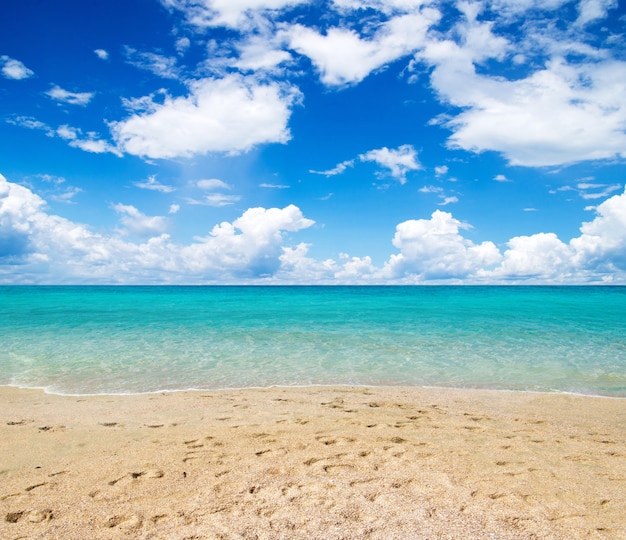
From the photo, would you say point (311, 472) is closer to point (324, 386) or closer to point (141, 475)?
point (141, 475)

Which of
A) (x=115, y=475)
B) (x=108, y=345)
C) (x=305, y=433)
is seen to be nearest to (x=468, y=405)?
(x=305, y=433)

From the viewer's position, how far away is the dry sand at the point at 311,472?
4.32 metres

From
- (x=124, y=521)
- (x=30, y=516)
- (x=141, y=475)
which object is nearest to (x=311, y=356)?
(x=141, y=475)

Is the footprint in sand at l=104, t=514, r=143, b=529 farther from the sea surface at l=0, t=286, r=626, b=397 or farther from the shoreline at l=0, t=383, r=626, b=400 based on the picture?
the sea surface at l=0, t=286, r=626, b=397

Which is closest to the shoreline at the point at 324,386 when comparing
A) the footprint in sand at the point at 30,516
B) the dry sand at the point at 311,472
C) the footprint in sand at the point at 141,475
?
the dry sand at the point at 311,472

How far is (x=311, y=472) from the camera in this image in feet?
18.1

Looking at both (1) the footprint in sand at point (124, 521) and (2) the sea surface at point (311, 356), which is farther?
(2) the sea surface at point (311, 356)

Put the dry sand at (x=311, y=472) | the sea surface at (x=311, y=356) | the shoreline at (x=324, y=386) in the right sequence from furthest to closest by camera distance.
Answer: the sea surface at (x=311, y=356) < the shoreline at (x=324, y=386) < the dry sand at (x=311, y=472)

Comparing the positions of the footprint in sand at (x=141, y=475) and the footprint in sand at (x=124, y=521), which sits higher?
the footprint in sand at (x=124, y=521)

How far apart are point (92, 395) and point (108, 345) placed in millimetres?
7630

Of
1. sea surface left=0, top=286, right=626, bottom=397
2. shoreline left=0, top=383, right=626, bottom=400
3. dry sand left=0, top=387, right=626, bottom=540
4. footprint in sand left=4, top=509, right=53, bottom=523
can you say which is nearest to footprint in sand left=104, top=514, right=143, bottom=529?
dry sand left=0, top=387, right=626, bottom=540

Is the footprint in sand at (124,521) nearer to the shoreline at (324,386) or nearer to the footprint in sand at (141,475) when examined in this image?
the footprint in sand at (141,475)

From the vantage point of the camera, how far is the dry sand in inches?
170

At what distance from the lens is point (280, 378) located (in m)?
13.0
